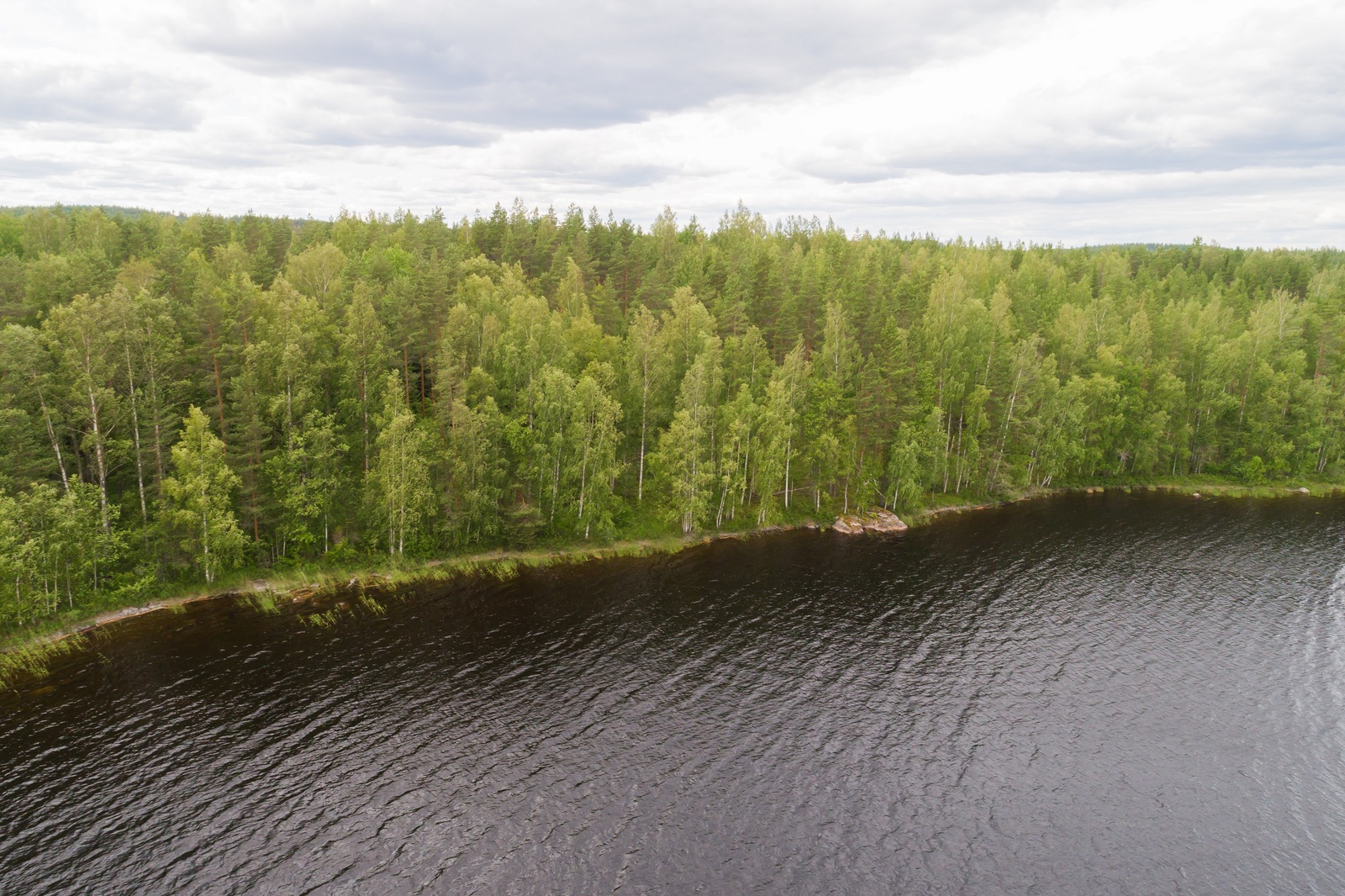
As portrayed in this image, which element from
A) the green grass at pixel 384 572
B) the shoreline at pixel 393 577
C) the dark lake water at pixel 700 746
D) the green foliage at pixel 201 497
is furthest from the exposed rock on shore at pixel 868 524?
the green foliage at pixel 201 497

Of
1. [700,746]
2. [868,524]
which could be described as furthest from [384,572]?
[868,524]

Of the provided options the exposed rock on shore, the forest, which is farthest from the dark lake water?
the exposed rock on shore

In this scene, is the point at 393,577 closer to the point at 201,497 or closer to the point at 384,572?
the point at 384,572

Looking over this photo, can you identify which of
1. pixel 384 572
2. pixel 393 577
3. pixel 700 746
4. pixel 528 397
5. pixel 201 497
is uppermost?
pixel 528 397

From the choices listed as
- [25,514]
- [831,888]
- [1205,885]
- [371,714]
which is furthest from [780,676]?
[25,514]

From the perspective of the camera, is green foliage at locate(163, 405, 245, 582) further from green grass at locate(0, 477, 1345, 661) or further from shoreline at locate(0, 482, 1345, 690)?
shoreline at locate(0, 482, 1345, 690)

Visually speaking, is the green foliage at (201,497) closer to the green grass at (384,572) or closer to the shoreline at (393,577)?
A: the green grass at (384,572)
